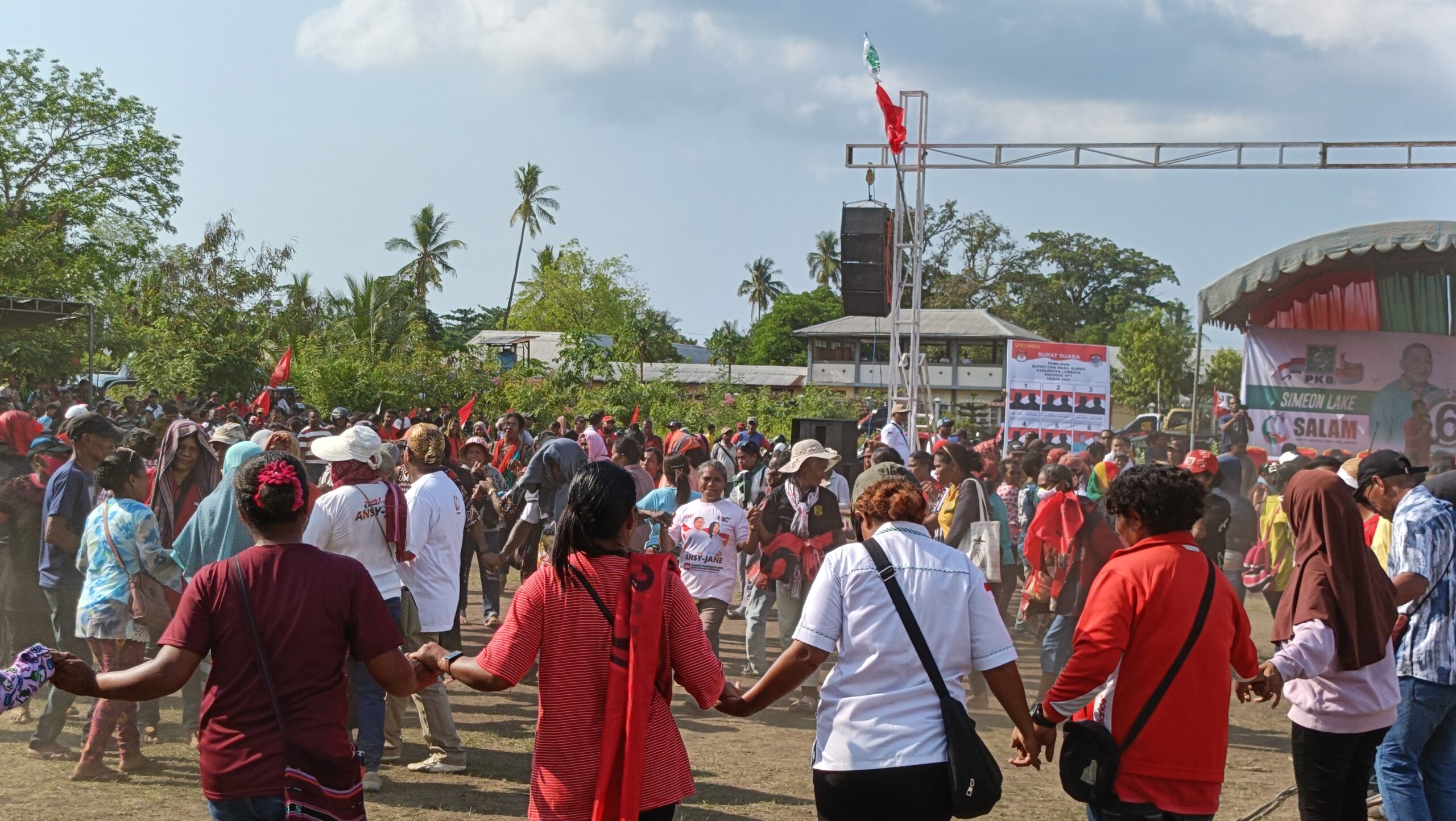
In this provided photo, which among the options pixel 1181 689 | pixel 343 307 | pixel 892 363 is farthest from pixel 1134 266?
pixel 1181 689

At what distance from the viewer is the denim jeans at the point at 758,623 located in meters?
8.49

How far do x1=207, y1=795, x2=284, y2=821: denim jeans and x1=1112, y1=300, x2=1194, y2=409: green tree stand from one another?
52666 mm

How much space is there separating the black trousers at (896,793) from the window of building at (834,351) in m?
57.7

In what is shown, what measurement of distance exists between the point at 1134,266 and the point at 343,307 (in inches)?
1896

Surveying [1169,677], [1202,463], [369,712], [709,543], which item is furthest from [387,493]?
[1202,463]

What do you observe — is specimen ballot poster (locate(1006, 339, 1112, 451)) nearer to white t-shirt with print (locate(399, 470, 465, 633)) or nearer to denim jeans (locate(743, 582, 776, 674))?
denim jeans (locate(743, 582, 776, 674))

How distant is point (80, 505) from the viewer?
6.47m

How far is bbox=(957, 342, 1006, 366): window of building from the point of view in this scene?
5809 centimetres

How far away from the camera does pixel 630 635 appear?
3.21 m

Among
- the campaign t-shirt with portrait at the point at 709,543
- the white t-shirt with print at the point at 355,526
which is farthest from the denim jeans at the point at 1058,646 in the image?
the white t-shirt with print at the point at 355,526

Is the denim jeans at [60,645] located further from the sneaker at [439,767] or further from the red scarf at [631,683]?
the red scarf at [631,683]

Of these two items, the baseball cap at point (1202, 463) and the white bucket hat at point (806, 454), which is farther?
the baseball cap at point (1202, 463)

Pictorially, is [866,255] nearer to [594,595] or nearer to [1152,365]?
[594,595]

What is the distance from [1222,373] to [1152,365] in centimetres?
488
